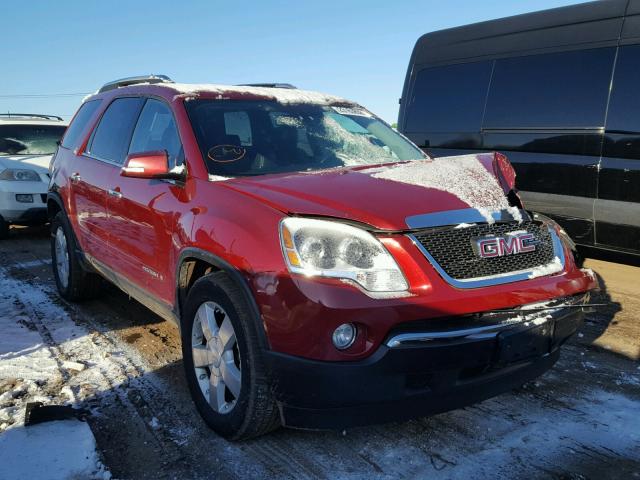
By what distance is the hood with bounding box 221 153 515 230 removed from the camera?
8.09 ft

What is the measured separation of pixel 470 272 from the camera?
2.47 meters

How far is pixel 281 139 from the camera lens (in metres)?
3.46

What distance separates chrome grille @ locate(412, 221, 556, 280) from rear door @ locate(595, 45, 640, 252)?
2307mm

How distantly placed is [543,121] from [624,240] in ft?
4.01

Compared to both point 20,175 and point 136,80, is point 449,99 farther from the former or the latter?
point 20,175

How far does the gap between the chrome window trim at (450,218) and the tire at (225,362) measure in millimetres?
817

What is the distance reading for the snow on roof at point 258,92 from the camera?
3.62 metres

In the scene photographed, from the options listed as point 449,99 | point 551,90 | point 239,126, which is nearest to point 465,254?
point 239,126

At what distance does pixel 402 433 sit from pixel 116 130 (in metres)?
2.99

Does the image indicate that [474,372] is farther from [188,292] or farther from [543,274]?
[188,292]

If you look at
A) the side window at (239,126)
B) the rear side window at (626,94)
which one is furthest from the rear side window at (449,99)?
the side window at (239,126)

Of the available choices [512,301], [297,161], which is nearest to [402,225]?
[512,301]

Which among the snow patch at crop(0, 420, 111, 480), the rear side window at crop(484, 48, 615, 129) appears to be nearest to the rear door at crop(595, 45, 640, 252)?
A: the rear side window at crop(484, 48, 615, 129)

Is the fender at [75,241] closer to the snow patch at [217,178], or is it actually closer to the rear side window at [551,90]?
the snow patch at [217,178]
